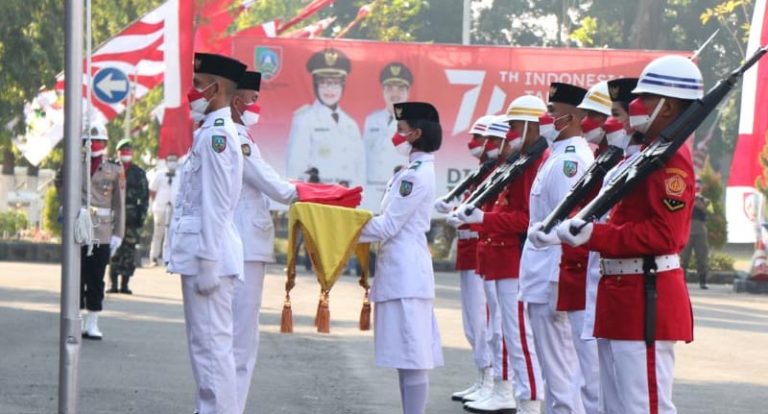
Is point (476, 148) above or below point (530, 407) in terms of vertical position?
above

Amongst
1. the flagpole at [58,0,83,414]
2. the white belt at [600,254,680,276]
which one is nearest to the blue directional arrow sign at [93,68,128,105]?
the flagpole at [58,0,83,414]

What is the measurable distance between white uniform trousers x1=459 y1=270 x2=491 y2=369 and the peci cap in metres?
3.69

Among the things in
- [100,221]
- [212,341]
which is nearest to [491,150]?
[212,341]

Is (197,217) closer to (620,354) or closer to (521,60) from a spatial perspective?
(620,354)

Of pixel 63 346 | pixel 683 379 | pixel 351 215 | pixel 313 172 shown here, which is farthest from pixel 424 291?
pixel 313 172

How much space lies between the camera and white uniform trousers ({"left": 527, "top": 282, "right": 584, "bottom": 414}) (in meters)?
10.4

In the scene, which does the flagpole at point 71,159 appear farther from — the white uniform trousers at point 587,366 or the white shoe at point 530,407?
the white shoe at point 530,407

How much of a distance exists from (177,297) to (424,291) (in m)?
12.8

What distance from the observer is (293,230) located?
35.1 feet

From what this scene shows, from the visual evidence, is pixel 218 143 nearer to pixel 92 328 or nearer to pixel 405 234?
pixel 405 234

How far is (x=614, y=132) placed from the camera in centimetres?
923

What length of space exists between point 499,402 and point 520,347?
82 centimetres

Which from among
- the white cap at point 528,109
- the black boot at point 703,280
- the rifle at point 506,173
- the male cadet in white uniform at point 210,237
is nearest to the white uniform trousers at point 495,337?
the rifle at point 506,173

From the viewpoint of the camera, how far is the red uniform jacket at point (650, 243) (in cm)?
777
